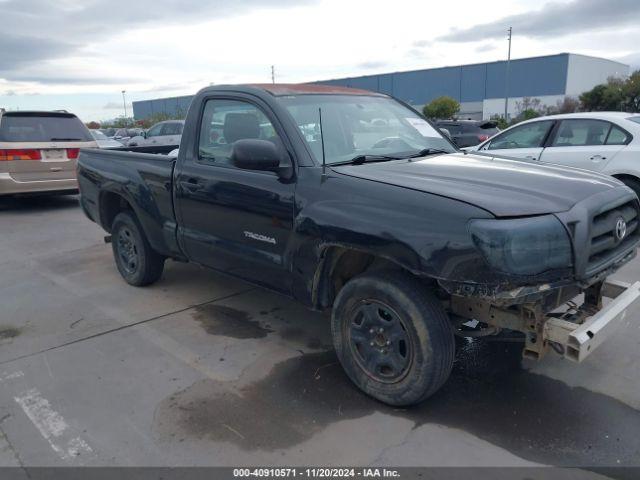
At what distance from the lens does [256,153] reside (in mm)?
3355

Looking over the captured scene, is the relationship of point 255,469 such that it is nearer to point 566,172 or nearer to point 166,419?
point 166,419

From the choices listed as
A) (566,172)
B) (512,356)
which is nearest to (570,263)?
(566,172)

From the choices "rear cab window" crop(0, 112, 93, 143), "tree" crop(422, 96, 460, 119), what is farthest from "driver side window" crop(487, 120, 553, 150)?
"tree" crop(422, 96, 460, 119)

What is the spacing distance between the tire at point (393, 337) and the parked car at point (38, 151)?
823 cm

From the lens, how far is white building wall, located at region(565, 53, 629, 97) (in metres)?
57.9

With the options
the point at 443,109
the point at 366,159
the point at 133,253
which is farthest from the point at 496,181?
the point at 443,109

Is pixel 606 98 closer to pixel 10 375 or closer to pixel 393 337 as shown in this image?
pixel 393 337

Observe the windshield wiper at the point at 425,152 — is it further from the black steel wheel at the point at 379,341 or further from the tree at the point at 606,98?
the tree at the point at 606,98

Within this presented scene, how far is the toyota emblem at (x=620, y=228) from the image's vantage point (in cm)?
310

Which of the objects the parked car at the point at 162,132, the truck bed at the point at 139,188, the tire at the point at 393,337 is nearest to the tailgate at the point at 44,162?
the truck bed at the point at 139,188

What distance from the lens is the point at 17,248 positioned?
7.46 metres

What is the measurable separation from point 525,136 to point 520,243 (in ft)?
19.4

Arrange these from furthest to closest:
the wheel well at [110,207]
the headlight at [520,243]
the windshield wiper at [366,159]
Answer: the wheel well at [110,207] → the windshield wiper at [366,159] → the headlight at [520,243]

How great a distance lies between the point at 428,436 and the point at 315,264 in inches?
47.9
